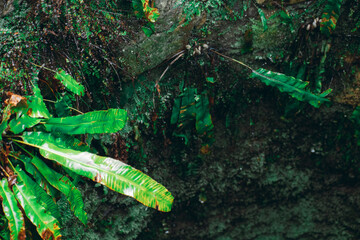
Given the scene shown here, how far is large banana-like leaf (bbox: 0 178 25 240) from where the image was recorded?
1.49m

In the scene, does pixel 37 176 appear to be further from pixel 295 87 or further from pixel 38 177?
pixel 295 87

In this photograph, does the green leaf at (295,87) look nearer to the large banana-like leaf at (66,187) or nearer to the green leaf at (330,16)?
the green leaf at (330,16)

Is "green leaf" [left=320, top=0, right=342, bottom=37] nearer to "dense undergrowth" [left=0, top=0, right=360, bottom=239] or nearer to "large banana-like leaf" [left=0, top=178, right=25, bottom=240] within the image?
"dense undergrowth" [left=0, top=0, right=360, bottom=239]

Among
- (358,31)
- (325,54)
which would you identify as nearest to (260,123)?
(325,54)

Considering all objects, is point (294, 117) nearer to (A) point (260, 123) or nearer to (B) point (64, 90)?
(A) point (260, 123)

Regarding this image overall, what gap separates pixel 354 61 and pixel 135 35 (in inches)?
73.7

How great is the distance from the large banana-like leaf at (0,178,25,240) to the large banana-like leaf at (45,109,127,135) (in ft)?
1.41

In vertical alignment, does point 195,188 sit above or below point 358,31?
below

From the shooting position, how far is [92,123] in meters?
1.66

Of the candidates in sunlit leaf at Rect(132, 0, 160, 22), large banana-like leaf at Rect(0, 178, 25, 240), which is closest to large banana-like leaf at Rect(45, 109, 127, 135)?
large banana-like leaf at Rect(0, 178, 25, 240)

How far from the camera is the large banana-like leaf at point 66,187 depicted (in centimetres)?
167

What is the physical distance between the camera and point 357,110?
253cm

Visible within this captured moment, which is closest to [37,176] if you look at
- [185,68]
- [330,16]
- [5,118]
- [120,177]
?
[5,118]

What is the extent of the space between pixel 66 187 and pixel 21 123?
46cm
